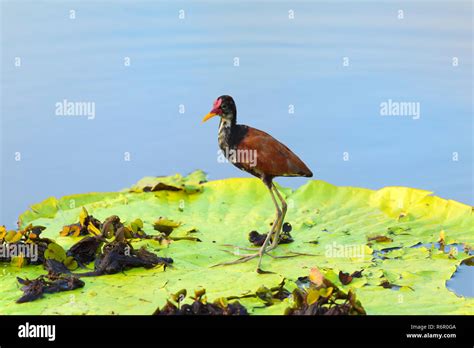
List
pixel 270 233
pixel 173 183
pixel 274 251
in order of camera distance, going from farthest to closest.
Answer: pixel 173 183 < pixel 274 251 < pixel 270 233

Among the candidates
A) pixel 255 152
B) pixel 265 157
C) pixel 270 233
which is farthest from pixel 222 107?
pixel 270 233

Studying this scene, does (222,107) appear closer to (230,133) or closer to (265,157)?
(230,133)

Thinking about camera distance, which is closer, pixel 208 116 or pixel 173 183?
pixel 208 116

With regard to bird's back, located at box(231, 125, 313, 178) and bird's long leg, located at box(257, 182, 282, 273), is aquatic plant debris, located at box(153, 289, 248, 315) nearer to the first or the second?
bird's long leg, located at box(257, 182, 282, 273)

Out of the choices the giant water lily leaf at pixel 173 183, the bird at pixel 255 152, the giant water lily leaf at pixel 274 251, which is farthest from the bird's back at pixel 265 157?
the giant water lily leaf at pixel 173 183

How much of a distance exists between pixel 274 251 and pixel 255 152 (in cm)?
106

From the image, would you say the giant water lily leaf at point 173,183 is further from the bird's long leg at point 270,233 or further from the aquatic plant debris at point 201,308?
the aquatic plant debris at point 201,308

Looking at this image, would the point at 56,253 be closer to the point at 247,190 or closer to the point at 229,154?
the point at 229,154

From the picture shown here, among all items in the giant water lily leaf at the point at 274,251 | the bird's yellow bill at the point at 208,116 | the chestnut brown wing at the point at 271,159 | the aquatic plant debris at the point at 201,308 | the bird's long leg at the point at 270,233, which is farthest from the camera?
the bird's yellow bill at the point at 208,116

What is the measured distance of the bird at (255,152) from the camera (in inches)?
327

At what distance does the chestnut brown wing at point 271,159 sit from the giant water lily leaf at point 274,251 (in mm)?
828

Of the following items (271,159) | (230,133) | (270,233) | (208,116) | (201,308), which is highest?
(208,116)

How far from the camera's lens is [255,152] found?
27.3 ft

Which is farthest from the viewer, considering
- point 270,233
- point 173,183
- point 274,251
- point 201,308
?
point 173,183
